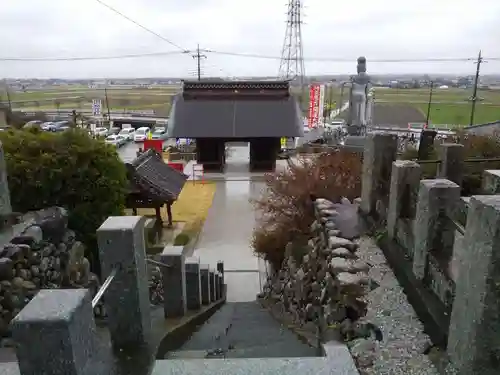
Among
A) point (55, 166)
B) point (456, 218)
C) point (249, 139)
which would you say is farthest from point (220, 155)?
point (456, 218)

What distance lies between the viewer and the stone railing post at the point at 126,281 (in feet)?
13.1

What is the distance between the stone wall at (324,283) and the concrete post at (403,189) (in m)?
0.91

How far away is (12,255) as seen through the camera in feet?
23.1

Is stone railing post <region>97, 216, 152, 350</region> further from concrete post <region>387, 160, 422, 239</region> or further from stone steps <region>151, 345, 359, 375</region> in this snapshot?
concrete post <region>387, 160, 422, 239</region>

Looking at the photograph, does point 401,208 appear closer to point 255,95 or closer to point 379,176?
point 379,176

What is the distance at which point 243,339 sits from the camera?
6.89 m

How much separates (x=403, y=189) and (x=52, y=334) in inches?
218

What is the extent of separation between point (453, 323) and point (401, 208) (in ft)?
9.36

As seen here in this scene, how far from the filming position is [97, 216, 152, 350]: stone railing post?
157 inches

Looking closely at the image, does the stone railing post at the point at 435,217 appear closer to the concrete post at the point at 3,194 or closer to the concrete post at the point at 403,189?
the concrete post at the point at 403,189

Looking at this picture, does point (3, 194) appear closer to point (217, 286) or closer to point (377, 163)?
point (217, 286)

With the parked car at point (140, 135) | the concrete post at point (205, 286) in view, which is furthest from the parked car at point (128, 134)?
the concrete post at point (205, 286)

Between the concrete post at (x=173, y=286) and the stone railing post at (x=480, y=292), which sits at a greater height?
the stone railing post at (x=480, y=292)

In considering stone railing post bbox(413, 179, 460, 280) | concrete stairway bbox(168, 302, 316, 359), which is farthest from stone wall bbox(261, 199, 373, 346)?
stone railing post bbox(413, 179, 460, 280)
